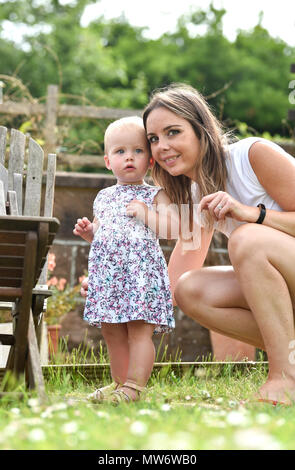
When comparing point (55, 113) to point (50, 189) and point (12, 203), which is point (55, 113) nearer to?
point (50, 189)

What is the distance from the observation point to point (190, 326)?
500 cm

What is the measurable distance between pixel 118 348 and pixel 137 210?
1.90 feet

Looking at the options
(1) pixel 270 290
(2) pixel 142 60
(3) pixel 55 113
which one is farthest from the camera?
(2) pixel 142 60

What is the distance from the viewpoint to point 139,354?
2.61m

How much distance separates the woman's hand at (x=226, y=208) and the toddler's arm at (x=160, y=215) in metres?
0.19

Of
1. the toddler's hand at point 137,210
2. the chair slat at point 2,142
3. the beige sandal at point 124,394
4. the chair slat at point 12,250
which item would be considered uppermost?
the chair slat at point 2,142

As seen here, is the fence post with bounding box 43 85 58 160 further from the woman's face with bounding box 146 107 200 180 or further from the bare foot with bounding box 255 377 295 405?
the bare foot with bounding box 255 377 295 405

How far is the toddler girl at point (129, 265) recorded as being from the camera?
2.64 meters

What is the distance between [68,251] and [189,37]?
20.9 m

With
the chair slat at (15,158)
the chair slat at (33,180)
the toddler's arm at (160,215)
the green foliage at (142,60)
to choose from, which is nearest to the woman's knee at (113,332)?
the toddler's arm at (160,215)

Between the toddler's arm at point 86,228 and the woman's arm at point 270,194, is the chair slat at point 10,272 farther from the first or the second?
the woman's arm at point 270,194

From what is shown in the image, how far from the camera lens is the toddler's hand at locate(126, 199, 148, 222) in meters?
2.73

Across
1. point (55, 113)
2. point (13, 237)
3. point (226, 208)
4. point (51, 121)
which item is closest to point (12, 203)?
point (13, 237)
